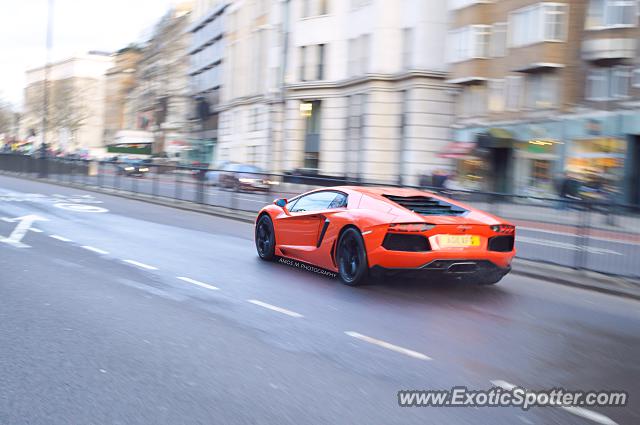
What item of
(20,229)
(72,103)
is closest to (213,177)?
(20,229)

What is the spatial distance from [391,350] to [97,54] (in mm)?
161909

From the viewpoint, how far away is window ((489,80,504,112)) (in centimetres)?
3294

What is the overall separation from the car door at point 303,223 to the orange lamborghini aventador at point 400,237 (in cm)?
1

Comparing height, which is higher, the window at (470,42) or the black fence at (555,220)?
the window at (470,42)

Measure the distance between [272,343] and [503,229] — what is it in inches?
155

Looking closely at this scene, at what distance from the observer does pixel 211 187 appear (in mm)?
22266

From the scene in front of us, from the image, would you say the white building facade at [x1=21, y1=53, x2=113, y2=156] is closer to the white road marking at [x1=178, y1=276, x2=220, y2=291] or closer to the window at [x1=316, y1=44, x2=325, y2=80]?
the window at [x1=316, y1=44, x2=325, y2=80]

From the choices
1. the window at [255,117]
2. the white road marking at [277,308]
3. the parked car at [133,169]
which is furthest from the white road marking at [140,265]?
the window at [255,117]

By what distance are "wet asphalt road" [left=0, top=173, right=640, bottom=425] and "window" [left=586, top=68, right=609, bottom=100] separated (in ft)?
63.8

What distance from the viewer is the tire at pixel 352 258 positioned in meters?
9.11

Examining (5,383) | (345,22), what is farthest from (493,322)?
(345,22)

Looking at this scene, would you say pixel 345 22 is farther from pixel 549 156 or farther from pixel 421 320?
pixel 421 320

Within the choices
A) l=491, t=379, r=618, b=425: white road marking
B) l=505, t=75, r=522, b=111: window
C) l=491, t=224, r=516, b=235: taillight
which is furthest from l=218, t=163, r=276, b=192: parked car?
l=491, t=379, r=618, b=425: white road marking

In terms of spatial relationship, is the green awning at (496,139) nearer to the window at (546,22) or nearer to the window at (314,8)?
the window at (546,22)
